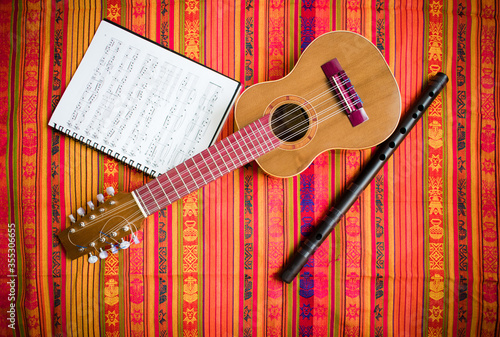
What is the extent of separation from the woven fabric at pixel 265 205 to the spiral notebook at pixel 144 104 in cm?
7

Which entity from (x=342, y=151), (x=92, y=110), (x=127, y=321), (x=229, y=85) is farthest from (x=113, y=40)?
(x=127, y=321)

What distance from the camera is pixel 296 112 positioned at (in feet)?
3.78

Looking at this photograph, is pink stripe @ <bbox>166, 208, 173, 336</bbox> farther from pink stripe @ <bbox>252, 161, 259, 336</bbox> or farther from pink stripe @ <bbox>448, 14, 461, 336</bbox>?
pink stripe @ <bbox>448, 14, 461, 336</bbox>

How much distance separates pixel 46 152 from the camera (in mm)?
1292

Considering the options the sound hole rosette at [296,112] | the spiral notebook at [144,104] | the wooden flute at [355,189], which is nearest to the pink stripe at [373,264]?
the wooden flute at [355,189]

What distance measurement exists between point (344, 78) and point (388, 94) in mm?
173

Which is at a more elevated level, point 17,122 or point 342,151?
point 17,122

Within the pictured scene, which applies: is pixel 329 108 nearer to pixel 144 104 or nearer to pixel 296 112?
pixel 296 112

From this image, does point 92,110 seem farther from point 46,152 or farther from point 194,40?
point 194,40

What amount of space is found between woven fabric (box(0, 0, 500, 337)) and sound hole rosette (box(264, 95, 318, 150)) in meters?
0.21

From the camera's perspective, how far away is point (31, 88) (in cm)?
130

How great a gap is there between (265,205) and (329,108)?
466 mm

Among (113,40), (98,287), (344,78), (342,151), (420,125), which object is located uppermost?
(113,40)

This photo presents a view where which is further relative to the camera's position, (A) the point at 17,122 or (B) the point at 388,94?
(A) the point at 17,122
